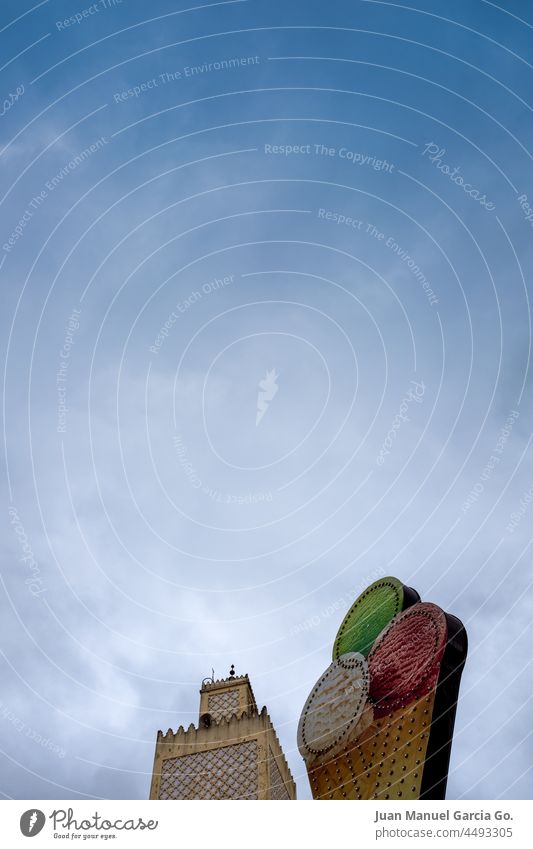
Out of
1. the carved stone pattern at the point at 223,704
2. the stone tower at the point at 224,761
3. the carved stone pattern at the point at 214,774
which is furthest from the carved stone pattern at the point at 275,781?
the carved stone pattern at the point at 223,704

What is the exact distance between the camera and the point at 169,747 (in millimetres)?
31297

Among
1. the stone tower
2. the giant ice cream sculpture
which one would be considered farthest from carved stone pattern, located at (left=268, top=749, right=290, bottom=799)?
the giant ice cream sculpture

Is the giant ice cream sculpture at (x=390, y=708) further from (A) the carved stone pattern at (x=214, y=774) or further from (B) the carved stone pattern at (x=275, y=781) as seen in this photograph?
(A) the carved stone pattern at (x=214, y=774)

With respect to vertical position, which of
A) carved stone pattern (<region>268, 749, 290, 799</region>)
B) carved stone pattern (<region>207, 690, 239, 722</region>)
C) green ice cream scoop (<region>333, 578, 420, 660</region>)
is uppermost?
green ice cream scoop (<region>333, 578, 420, 660</region>)

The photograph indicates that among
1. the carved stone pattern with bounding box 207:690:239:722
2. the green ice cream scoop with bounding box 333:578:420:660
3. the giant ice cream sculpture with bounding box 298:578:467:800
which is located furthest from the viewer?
the carved stone pattern with bounding box 207:690:239:722

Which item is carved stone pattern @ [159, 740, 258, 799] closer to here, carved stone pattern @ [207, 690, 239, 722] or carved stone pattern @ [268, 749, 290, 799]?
carved stone pattern @ [268, 749, 290, 799]

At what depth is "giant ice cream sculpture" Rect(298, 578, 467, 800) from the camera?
74.8 ft

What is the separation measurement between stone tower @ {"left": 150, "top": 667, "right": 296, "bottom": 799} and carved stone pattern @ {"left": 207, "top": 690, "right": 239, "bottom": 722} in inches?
22.1

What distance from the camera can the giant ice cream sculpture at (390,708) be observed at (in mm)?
22797

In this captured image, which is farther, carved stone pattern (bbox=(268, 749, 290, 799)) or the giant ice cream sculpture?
carved stone pattern (bbox=(268, 749, 290, 799))

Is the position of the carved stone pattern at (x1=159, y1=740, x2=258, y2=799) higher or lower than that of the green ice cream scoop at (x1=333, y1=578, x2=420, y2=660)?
lower

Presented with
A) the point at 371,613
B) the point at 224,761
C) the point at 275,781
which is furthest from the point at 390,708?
the point at 224,761
